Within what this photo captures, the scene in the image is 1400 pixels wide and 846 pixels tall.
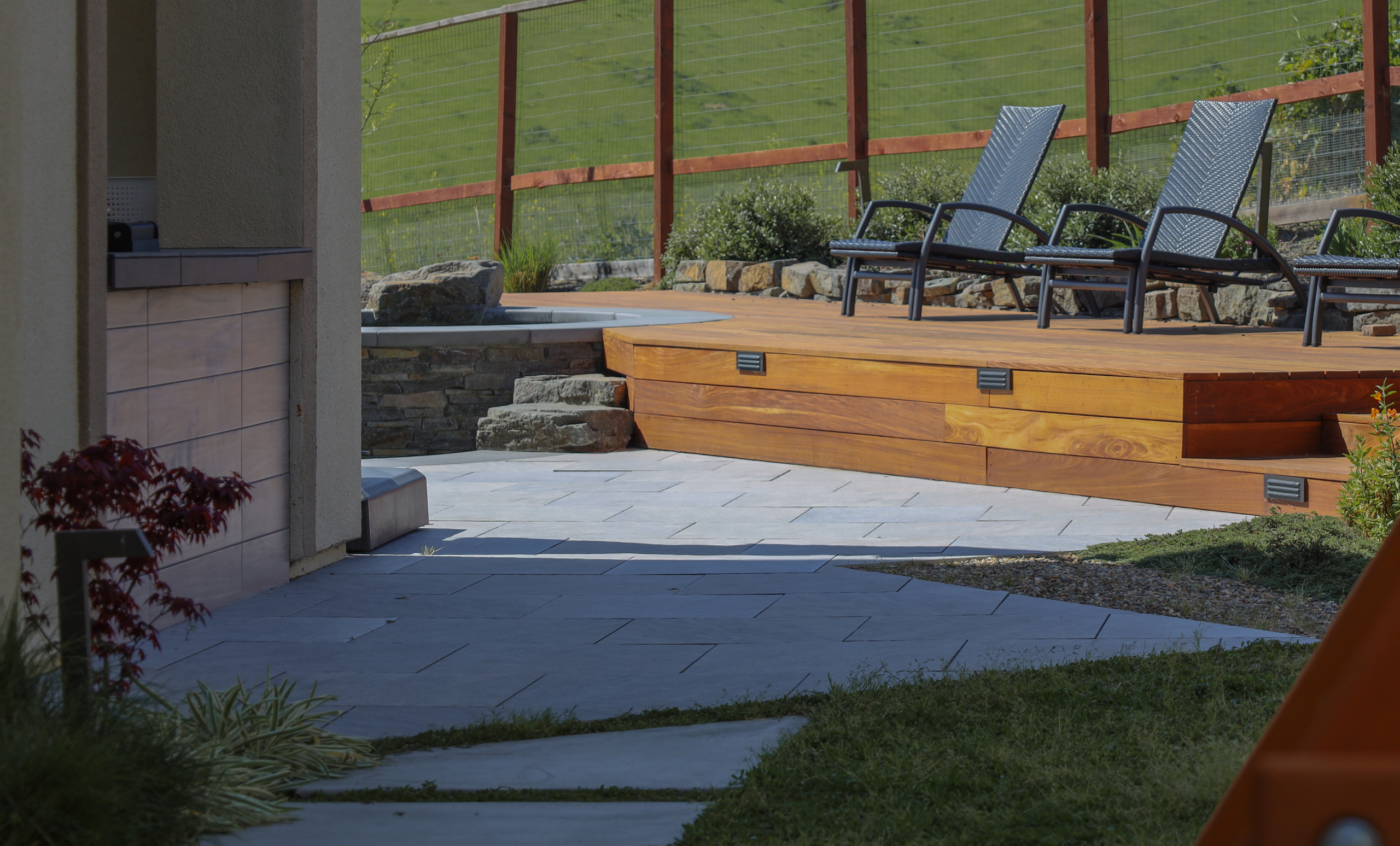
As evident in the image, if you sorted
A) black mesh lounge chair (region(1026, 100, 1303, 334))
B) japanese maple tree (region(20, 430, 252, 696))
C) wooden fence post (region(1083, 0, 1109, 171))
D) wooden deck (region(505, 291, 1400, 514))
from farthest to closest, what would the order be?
wooden fence post (region(1083, 0, 1109, 171)) → black mesh lounge chair (region(1026, 100, 1303, 334)) → wooden deck (region(505, 291, 1400, 514)) → japanese maple tree (region(20, 430, 252, 696))

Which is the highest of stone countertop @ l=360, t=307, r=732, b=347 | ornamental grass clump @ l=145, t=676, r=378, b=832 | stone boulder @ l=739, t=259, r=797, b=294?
stone boulder @ l=739, t=259, r=797, b=294

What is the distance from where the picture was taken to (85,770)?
1.84m

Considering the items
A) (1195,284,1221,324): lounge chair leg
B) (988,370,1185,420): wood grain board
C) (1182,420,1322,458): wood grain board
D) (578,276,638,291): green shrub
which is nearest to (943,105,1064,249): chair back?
(1195,284,1221,324): lounge chair leg

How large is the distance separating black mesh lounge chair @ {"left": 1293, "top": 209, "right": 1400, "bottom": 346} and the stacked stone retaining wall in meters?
3.84

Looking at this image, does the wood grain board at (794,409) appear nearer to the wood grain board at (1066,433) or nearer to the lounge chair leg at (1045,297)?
the wood grain board at (1066,433)

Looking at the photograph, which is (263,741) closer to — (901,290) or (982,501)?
(982,501)

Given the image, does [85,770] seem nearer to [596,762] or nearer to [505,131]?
[596,762]

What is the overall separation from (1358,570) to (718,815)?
8.31 ft

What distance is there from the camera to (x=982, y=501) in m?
5.27

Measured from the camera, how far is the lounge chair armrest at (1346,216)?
593 centimetres

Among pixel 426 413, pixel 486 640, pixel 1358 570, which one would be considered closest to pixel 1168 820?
pixel 486 640

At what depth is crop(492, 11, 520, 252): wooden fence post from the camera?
12.6 metres

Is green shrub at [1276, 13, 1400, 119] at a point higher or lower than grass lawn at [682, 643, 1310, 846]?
higher

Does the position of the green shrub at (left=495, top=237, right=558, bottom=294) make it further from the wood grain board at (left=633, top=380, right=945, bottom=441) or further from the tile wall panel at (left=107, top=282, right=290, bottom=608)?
the tile wall panel at (left=107, top=282, right=290, bottom=608)
